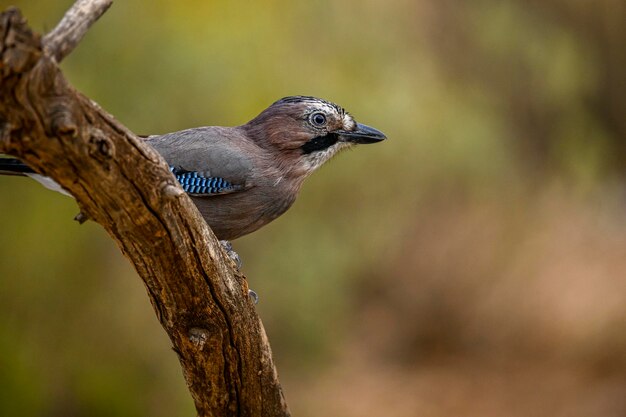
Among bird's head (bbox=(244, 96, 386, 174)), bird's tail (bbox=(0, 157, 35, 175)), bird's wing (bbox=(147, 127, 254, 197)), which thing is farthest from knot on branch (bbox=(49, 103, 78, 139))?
bird's head (bbox=(244, 96, 386, 174))

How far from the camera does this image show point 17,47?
2156 millimetres

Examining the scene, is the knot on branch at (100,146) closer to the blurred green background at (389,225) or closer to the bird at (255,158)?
the bird at (255,158)

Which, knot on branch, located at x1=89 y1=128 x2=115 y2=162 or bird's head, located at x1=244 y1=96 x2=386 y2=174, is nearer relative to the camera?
knot on branch, located at x1=89 y1=128 x2=115 y2=162

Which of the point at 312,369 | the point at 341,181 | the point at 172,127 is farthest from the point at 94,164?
the point at 312,369

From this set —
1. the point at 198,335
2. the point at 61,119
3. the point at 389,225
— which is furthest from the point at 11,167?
the point at 389,225

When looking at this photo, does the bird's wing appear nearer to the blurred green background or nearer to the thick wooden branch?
the thick wooden branch

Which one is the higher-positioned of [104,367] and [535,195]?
[535,195]

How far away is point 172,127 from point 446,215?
15.0 ft

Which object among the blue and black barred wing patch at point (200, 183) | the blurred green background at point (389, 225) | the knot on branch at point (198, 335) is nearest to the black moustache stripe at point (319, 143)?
the blue and black barred wing patch at point (200, 183)

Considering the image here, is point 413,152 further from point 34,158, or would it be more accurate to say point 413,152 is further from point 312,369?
point 34,158

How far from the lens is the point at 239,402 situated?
3.62 meters

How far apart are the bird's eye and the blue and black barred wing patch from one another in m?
0.54

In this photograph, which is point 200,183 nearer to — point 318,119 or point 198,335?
point 318,119

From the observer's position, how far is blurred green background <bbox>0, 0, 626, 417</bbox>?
5.99 metres
